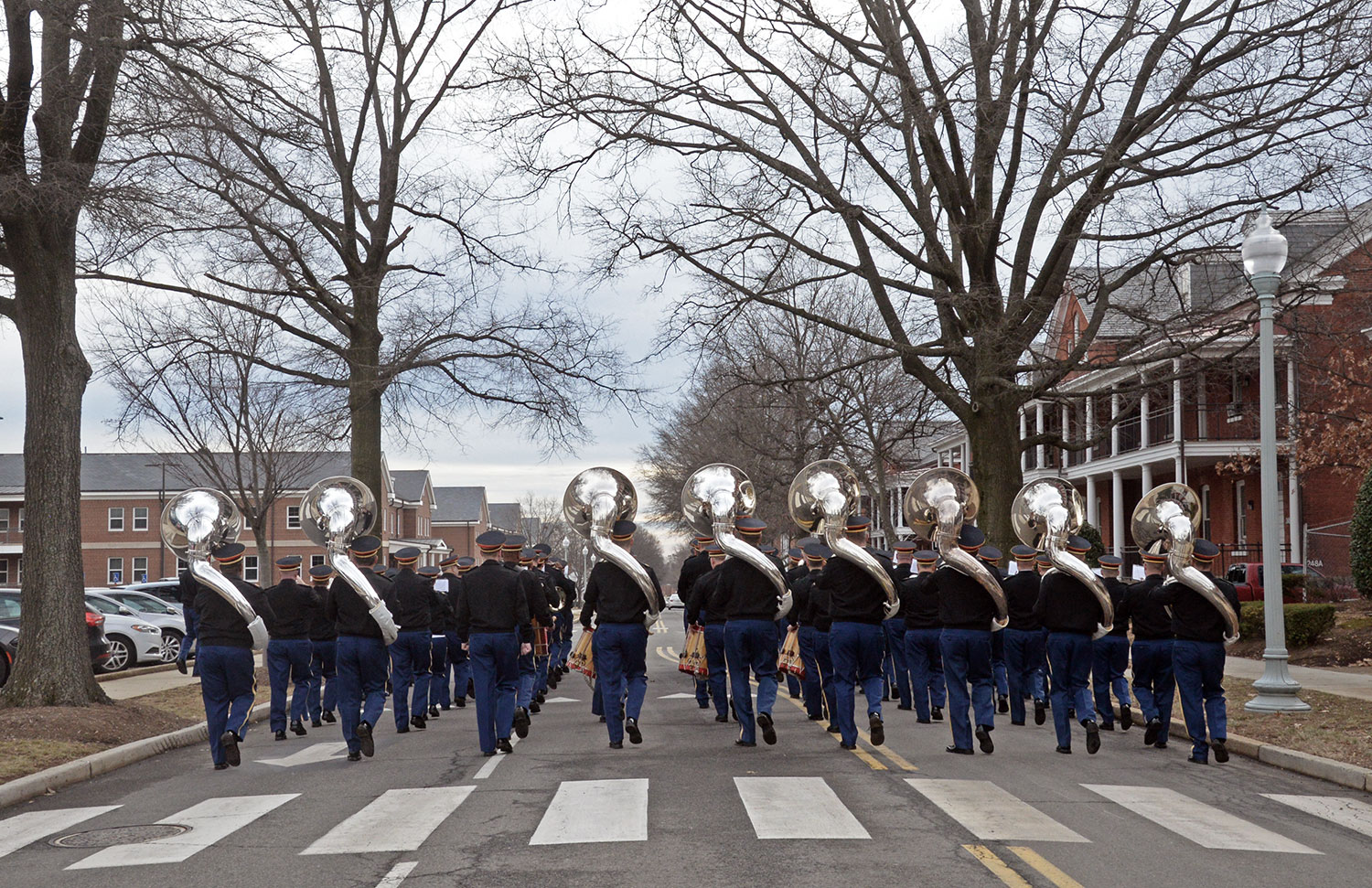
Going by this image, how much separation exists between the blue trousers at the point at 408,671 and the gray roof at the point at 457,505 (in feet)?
277

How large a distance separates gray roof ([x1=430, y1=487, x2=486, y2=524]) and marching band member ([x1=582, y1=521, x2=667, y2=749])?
8745 cm

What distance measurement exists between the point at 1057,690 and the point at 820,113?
981cm

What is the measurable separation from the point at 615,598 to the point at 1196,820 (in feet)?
17.8

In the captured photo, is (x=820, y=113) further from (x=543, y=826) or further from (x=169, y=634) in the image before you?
(x=169, y=634)

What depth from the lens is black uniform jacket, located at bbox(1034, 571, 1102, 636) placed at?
11609 mm

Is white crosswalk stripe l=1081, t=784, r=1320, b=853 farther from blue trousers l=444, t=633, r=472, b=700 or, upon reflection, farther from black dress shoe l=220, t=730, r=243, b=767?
blue trousers l=444, t=633, r=472, b=700

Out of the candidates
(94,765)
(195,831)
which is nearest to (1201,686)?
(195,831)

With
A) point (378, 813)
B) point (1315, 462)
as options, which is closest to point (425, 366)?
point (378, 813)

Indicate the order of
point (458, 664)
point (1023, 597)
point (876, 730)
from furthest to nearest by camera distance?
point (458, 664) → point (1023, 597) → point (876, 730)

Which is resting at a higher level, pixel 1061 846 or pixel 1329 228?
pixel 1329 228

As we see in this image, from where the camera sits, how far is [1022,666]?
13.1 meters

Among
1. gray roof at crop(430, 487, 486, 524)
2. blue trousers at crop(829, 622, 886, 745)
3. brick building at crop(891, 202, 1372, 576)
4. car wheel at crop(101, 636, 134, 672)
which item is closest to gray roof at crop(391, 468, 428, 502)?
gray roof at crop(430, 487, 486, 524)

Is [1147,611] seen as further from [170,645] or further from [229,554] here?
[170,645]

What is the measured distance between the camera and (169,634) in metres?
23.4
